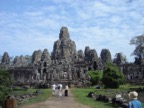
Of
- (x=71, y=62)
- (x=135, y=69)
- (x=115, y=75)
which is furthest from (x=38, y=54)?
(x=115, y=75)

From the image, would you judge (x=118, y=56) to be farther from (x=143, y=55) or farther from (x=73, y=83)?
(x=73, y=83)

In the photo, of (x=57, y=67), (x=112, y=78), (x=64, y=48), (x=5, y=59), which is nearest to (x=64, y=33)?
(x=64, y=48)

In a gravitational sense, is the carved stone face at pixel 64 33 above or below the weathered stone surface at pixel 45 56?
above

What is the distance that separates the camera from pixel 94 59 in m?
73.4

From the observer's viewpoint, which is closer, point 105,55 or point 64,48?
point 105,55

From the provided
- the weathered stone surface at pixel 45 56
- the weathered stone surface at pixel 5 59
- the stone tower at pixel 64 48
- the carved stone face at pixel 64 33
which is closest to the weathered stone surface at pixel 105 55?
the stone tower at pixel 64 48

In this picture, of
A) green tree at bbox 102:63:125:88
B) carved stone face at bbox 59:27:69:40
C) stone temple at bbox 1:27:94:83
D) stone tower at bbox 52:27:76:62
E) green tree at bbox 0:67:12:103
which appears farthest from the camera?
carved stone face at bbox 59:27:69:40

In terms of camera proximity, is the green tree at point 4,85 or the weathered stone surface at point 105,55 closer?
the green tree at point 4,85

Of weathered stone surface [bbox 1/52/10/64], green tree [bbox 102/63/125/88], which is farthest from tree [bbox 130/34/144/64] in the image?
weathered stone surface [bbox 1/52/10/64]

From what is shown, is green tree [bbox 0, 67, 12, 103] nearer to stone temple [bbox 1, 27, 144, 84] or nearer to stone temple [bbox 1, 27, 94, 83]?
stone temple [bbox 1, 27, 144, 84]

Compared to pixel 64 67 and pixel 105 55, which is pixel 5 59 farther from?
pixel 105 55

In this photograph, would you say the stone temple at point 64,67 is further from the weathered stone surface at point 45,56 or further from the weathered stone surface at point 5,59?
the weathered stone surface at point 5,59

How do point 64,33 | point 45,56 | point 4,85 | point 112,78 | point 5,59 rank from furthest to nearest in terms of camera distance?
point 5,59
point 64,33
point 45,56
point 112,78
point 4,85

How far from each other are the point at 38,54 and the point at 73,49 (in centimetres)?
1131
